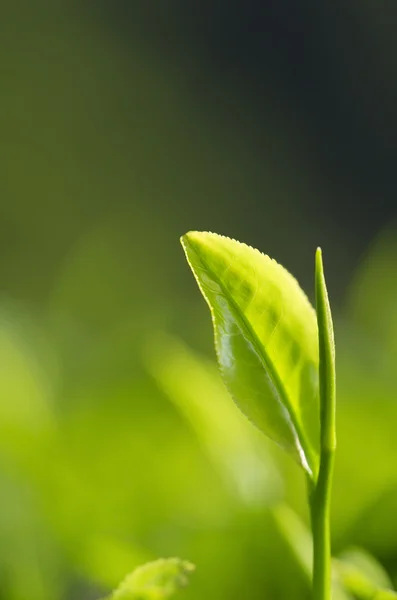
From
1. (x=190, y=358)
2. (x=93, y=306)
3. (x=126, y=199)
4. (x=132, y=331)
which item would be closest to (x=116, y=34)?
(x=126, y=199)

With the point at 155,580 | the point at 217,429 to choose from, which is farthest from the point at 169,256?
the point at 155,580

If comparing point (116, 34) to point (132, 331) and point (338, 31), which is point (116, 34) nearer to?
point (338, 31)

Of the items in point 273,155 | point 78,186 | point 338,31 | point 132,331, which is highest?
point 338,31

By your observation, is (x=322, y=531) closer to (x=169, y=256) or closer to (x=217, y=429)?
(x=217, y=429)

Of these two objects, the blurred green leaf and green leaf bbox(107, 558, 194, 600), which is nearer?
green leaf bbox(107, 558, 194, 600)

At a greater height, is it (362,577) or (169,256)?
(362,577)
